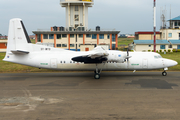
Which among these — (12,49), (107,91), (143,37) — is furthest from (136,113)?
(143,37)

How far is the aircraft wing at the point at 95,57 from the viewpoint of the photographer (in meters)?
17.4

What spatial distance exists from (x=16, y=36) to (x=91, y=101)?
12.0m

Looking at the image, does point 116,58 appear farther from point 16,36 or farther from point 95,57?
point 16,36

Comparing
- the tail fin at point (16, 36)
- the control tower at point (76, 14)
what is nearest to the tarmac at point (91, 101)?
the tail fin at point (16, 36)

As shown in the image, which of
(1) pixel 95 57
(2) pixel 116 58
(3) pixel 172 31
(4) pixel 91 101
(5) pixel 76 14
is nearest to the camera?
(4) pixel 91 101

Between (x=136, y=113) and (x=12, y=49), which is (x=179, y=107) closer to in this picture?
(x=136, y=113)

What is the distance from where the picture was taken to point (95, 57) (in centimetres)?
1788

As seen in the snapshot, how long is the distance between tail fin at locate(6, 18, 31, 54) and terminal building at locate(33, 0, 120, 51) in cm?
2730

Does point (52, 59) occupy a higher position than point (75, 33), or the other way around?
point (75, 33)

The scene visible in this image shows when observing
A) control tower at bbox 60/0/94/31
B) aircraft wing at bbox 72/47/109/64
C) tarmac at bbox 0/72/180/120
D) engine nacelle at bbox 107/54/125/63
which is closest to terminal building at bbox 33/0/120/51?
control tower at bbox 60/0/94/31

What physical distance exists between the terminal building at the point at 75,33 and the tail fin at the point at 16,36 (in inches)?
1075

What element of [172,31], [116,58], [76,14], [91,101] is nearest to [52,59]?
[116,58]

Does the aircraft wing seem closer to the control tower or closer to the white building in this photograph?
the control tower

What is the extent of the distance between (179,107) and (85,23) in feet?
130
